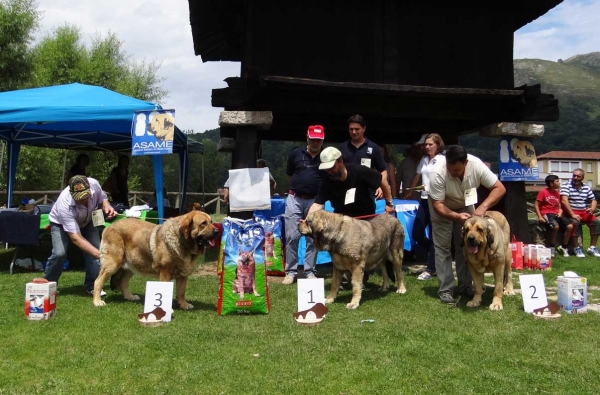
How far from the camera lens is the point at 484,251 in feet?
16.1

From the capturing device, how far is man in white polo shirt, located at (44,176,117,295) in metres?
5.48

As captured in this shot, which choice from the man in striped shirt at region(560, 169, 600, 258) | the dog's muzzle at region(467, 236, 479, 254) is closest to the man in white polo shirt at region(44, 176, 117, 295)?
the dog's muzzle at region(467, 236, 479, 254)

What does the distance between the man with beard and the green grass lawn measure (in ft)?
3.59

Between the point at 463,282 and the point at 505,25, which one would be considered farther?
the point at 505,25

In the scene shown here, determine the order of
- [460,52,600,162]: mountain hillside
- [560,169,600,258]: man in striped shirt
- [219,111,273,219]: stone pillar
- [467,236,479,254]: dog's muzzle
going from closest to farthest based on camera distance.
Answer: [467,236,479,254]: dog's muzzle < [219,111,273,219]: stone pillar < [560,169,600,258]: man in striped shirt < [460,52,600,162]: mountain hillside

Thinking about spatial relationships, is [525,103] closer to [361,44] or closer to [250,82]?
[361,44]

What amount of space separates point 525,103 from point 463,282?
422 cm

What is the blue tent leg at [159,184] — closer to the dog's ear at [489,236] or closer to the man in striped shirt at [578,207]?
the dog's ear at [489,236]

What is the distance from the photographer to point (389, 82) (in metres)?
8.68

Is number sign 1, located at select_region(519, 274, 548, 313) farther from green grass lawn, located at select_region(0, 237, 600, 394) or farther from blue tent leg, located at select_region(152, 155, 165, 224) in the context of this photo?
blue tent leg, located at select_region(152, 155, 165, 224)

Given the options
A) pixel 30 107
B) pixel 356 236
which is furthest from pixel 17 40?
pixel 356 236

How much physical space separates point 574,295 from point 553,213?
5532 millimetres

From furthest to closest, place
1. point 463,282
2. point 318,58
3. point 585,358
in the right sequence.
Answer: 1. point 318,58
2. point 463,282
3. point 585,358

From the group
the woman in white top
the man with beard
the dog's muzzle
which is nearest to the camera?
the dog's muzzle
